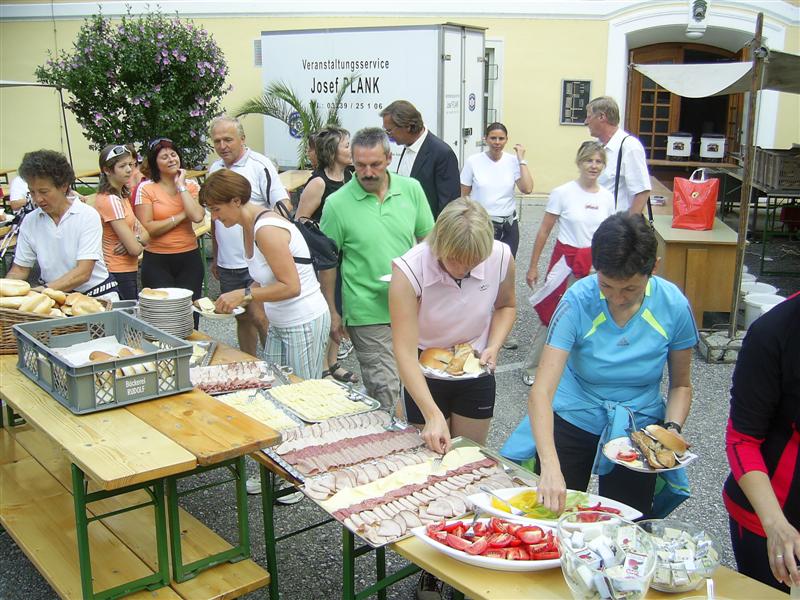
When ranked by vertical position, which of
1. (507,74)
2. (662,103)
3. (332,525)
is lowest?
(332,525)

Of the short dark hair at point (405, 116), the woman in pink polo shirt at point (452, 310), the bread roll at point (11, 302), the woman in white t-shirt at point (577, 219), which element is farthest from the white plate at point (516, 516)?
the short dark hair at point (405, 116)

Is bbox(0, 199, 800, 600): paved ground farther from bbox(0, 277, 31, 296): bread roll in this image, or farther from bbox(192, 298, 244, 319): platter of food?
bbox(0, 277, 31, 296): bread roll

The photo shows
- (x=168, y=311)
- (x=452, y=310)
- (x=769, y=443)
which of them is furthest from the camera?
(x=168, y=311)

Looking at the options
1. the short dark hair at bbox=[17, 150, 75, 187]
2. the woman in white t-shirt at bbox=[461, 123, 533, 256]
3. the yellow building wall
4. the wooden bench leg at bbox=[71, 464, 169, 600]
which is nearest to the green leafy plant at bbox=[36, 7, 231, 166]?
the yellow building wall

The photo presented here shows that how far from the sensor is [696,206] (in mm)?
7371

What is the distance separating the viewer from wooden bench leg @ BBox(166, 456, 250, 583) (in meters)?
2.84

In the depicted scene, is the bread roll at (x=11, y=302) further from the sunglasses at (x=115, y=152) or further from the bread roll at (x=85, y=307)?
the sunglasses at (x=115, y=152)

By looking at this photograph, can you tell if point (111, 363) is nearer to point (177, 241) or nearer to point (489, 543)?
point (489, 543)

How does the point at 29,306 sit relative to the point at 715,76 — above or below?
below

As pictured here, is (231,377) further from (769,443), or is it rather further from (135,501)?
(769,443)

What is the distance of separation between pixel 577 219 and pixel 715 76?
A: 278cm

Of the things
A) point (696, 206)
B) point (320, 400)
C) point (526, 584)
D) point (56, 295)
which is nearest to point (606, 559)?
point (526, 584)

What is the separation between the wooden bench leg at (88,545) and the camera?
2735 millimetres

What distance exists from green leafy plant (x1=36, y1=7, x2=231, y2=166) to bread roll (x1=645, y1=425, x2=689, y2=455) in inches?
411
